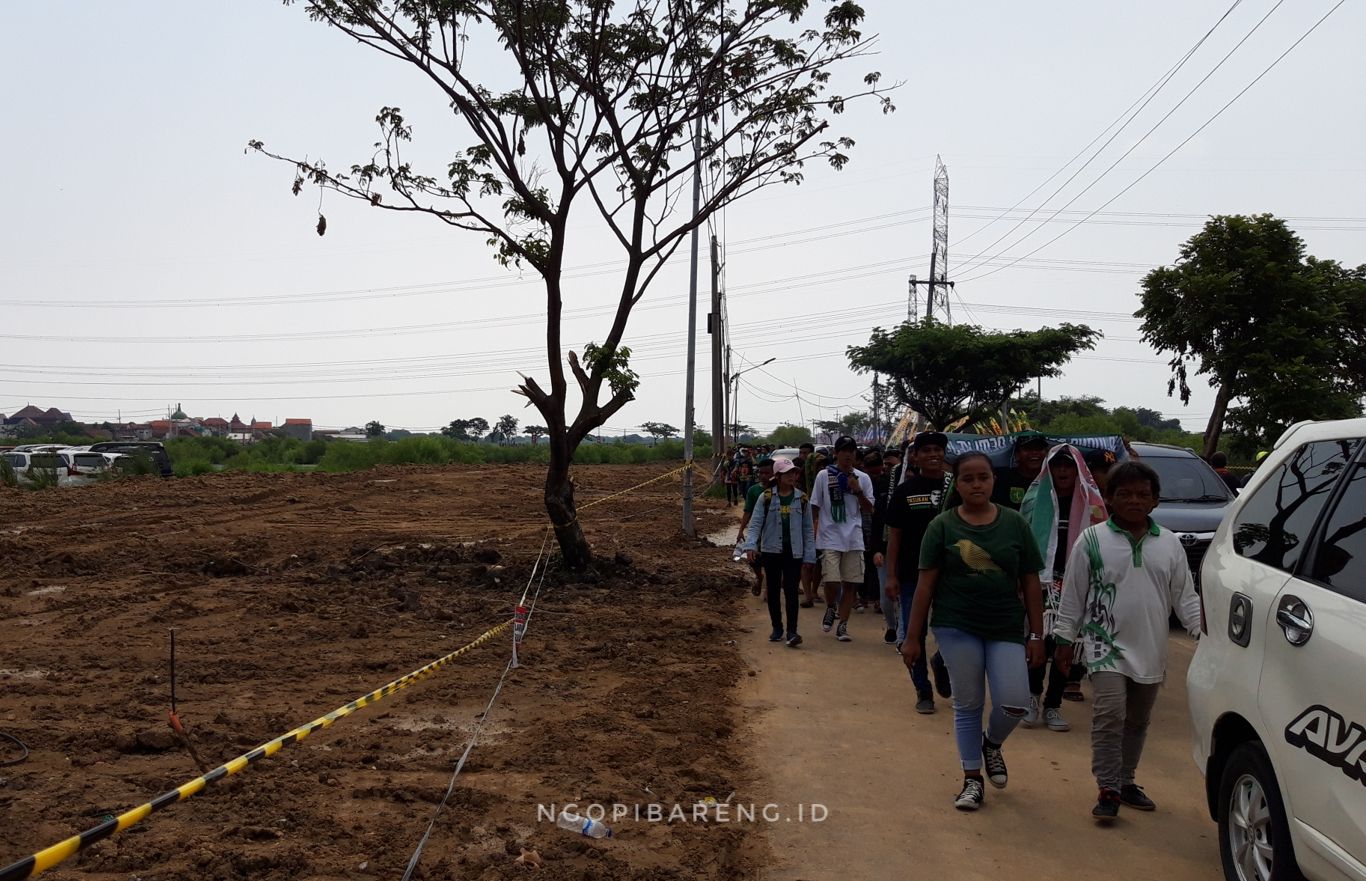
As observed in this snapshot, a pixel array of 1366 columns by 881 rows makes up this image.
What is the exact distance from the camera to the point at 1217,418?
21484 mm

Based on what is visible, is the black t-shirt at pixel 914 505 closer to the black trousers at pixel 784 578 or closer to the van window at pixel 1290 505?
the black trousers at pixel 784 578

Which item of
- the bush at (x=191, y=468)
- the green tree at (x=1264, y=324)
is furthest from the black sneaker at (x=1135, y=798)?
the bush at (x=191, y=468)

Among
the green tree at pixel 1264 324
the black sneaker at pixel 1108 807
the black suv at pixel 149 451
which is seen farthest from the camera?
the black suv at pixel 149 451

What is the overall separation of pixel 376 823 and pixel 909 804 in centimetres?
262

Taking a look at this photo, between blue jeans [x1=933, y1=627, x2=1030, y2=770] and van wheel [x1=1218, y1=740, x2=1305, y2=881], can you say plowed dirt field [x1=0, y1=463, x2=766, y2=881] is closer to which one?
blue jeans [x1=933, y1=627, x2=1030, y2=770]

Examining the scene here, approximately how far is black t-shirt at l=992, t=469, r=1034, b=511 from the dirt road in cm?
159

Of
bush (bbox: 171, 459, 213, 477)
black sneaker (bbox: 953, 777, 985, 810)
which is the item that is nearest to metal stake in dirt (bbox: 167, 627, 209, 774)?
black sneaker (bbox: 953, 777, 985, 810)

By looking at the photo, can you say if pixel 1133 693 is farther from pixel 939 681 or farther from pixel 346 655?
pixel 346 655

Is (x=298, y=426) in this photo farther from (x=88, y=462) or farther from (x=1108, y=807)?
(x=1108, y=807)

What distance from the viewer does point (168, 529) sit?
1989 centimetres

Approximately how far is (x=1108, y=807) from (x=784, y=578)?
4975 millimetres

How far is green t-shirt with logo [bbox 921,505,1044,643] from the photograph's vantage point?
5.53m

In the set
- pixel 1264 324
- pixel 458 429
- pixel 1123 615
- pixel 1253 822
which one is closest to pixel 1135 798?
pixel 1123 615

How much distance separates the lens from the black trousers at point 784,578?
10.0 m
